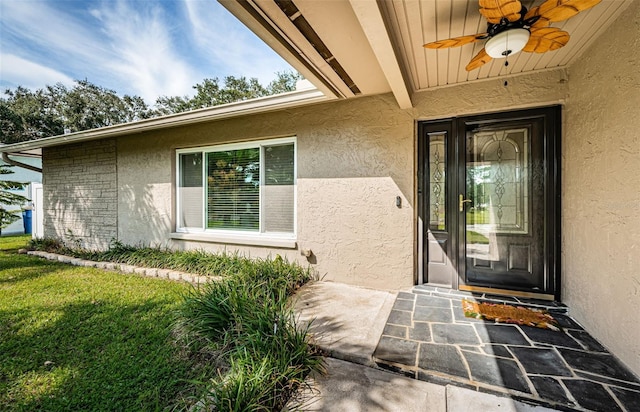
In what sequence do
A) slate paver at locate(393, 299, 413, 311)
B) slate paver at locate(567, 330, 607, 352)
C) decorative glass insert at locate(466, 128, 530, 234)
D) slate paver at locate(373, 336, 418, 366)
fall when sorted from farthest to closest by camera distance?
decorative glass insert at locate(466, 128, 530, 234) → slate paver at locate(393, 299, 413, 311) → slate paver at locate(567, 330, 607, 352) → slate paver at locate(373, 336, 418, 366)

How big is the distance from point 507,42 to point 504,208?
2.03 m

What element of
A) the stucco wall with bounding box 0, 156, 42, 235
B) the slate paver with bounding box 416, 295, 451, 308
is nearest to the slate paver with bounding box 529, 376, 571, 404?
the slate paver with bounding box 416, 295, 451, 308

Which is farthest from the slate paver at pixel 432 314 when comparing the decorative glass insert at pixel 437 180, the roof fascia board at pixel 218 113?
the roof fascia board at pixel 218 113

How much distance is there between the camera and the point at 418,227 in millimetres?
3529

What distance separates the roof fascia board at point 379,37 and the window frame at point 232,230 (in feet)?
6.39

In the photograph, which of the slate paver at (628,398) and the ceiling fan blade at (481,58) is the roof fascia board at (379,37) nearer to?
the ceiling fan blade at (481,58)

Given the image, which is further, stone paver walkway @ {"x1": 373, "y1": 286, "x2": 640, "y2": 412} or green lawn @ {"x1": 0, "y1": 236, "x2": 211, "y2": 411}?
green lawn @ {"x1": 0, "y1": 236, "x2": 211, "y2": 411}

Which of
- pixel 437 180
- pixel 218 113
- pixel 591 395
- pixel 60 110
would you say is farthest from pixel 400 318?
pixel 60 110

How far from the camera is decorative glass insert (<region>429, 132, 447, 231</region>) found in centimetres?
346

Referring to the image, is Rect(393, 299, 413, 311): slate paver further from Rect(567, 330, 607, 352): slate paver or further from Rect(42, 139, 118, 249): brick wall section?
Rect(42, 139, 118, 249): brick wall section

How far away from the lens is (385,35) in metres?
1.91

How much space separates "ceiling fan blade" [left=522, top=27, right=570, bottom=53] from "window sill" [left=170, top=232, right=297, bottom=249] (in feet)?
11.5

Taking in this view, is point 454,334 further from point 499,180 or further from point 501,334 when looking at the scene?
point 499,180

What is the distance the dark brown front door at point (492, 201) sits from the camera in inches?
120
